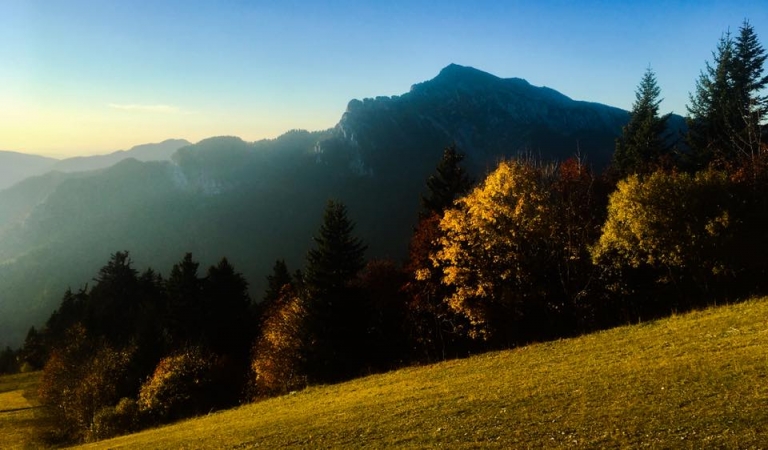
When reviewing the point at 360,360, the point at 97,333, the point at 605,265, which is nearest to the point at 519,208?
the point at 605,265

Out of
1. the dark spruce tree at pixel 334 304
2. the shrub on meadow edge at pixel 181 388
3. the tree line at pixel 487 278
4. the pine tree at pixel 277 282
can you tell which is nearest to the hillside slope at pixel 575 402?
the tree line at pixel 487 278

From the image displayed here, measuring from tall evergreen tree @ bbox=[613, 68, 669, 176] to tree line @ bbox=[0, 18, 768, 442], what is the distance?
0.28 m

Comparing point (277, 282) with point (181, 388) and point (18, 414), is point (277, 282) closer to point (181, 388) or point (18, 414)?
point (181, 388)

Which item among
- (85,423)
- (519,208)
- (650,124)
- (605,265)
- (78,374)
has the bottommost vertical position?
(85,423)

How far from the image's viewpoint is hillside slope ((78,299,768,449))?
47.2ft

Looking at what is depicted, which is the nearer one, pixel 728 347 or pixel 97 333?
pixel 728 347

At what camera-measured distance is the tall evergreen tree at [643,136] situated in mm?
62562

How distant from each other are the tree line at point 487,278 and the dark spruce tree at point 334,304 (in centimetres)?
17

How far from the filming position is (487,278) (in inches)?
1738

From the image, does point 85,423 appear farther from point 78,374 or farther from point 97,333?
point 97,333

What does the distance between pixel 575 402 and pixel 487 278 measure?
2597 centimetres

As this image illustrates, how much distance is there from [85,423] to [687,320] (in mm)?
62694

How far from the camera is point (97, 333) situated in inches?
3418

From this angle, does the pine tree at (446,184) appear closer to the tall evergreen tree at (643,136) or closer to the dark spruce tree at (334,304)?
the dark spruce tree at (334,304)
